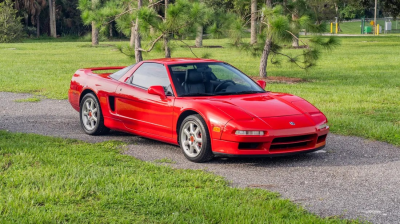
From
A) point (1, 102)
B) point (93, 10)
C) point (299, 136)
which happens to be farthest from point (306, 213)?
point (93, 10)

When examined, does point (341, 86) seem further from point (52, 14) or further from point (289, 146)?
point (52, 14)

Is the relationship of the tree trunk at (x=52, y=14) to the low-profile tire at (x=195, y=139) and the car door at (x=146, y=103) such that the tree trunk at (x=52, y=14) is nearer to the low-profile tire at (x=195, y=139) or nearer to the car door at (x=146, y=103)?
the car door at (x=146, y=103)

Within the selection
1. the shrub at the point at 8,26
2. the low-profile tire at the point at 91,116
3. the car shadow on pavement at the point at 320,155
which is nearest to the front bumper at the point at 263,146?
the car shadow on pavement at the point at 320,155

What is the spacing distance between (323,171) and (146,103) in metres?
2.49

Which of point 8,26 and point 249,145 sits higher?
point 8,26

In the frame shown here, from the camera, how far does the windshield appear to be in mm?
7867

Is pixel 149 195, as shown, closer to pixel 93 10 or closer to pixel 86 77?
pixel 86 77

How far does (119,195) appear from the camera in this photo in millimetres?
5539

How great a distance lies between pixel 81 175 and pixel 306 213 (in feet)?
7.77

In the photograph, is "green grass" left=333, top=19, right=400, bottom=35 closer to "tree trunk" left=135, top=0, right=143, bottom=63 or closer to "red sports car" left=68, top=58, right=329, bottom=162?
"tree trunk" left=135, top=0, right=143, bottom=63

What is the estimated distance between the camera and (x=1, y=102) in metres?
12.9

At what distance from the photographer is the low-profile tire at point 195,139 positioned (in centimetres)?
707

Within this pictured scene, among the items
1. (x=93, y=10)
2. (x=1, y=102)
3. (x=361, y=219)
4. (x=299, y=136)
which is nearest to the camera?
(x=361, y=219)

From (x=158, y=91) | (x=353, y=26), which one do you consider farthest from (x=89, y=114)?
(x=353, y=26)
